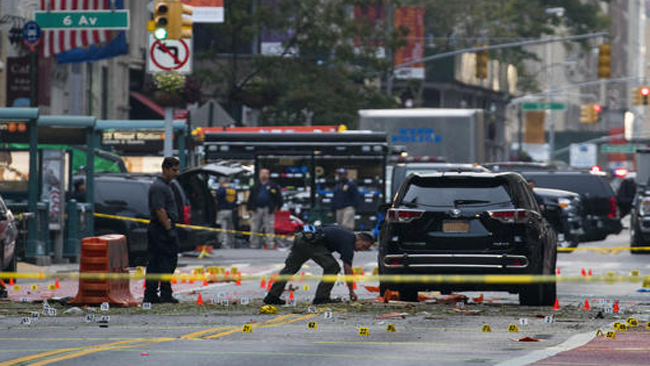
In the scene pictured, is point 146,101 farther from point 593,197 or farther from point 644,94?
point 593,197

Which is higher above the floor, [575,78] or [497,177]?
[575,78]

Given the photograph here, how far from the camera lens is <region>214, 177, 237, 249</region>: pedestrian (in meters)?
34.8

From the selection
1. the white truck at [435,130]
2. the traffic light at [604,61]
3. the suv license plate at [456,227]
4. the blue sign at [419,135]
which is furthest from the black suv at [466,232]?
the traffic light at [604,61]

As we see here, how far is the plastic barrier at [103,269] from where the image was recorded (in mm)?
17719

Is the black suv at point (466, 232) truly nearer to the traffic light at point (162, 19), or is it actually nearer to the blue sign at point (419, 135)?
the traffic light at point (162, 19)

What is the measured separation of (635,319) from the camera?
15234 millimetres

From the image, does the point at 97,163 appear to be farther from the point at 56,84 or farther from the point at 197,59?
the point at 197,59

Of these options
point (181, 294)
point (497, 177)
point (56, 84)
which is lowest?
point (181, 294)

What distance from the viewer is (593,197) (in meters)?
36.1

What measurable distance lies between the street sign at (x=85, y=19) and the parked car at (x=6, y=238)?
38.8ft

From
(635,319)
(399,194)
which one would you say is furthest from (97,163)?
(635,319)

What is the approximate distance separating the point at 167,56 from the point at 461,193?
1312 cm

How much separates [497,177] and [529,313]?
69.9 inches

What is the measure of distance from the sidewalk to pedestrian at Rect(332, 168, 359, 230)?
2148cm
